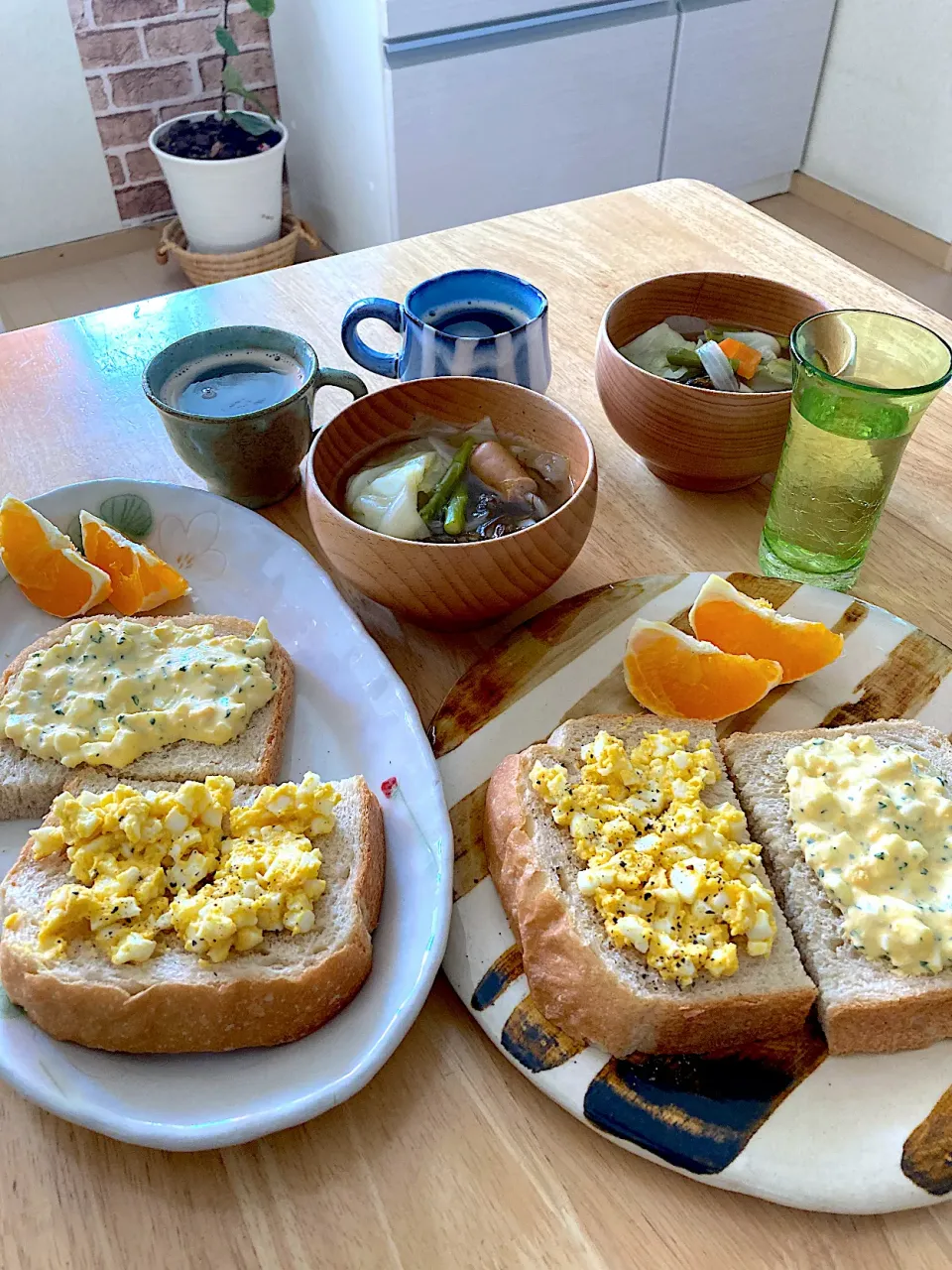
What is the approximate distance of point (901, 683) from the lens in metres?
1.29

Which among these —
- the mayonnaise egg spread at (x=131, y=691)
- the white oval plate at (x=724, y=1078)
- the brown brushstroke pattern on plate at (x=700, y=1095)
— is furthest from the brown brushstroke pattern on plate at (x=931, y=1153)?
the mayonnaise egg spread at (x=131, y=691)

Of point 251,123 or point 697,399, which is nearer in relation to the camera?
point 697,399

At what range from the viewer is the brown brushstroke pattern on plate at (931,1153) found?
34.1 inches

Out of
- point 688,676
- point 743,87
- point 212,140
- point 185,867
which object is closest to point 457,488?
point 688,676

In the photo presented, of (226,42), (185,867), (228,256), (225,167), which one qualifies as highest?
(185,867)

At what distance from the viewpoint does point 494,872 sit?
110cm

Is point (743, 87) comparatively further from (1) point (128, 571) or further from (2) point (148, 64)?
(1) point (128, 571)

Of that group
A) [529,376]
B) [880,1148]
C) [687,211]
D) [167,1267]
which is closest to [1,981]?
[167,1267]

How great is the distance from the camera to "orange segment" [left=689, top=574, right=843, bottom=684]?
1271mm

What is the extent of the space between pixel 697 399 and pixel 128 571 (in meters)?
0.84

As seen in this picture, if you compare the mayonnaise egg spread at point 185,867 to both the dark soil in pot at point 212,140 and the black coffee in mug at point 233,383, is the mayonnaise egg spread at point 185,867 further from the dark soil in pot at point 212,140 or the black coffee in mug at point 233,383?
the dark soil in pot at point 212,140

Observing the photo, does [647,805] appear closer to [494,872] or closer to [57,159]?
[494,872]

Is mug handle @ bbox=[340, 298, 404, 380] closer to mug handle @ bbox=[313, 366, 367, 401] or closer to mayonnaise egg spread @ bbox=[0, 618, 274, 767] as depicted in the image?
A: mug handle @ bbox=[313, 366, 367, 401]

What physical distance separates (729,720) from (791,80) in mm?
4045
